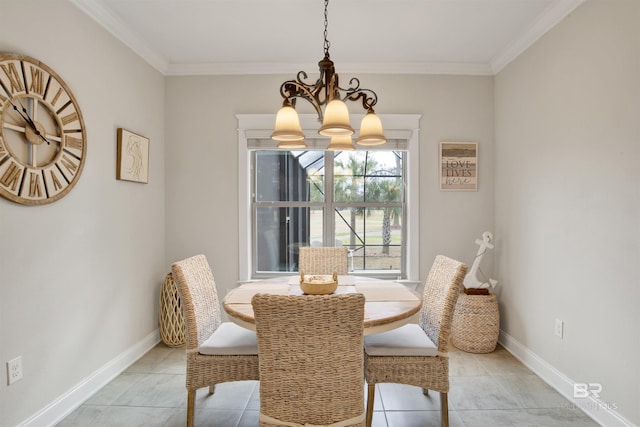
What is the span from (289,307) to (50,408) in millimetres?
1763

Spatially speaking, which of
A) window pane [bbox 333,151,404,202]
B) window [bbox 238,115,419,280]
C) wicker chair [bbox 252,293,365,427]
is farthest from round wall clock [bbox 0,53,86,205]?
window pane [bbox 333,151,404,202]

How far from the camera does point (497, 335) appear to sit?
9.64ft

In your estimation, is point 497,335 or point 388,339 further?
point 497,335

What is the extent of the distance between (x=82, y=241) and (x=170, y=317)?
1.09 metres

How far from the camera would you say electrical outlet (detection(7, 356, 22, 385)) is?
1.75 meters

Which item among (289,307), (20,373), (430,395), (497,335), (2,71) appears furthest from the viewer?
(497,335)

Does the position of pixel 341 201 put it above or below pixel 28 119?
below

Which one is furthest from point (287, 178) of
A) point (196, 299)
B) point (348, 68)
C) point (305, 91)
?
point (196, 299)

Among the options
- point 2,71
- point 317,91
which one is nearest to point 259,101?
point 317,91

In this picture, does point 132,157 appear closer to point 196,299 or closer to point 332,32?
point 196,299

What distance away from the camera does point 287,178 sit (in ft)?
11.5

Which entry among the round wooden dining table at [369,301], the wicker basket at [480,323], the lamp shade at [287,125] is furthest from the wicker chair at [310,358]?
the wicker basket at [480,323]

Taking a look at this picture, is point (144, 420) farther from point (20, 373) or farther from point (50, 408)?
point (20, 373)

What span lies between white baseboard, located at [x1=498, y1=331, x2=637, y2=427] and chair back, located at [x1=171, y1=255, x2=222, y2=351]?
90.2 inches
